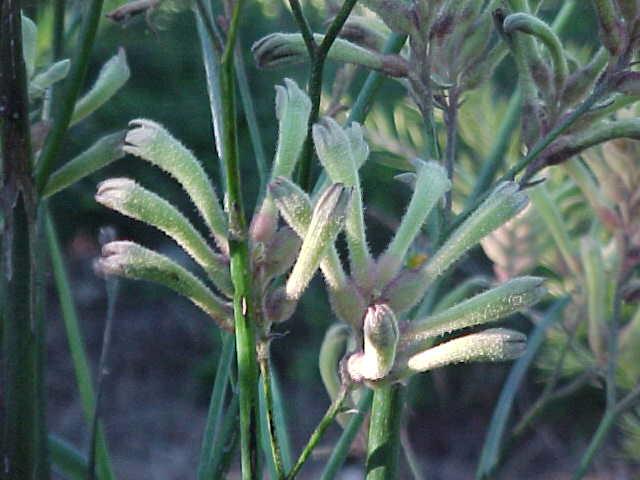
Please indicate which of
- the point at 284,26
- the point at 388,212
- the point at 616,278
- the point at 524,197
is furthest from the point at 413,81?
the point at 388,212

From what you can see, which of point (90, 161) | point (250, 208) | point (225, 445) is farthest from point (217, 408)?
point (250, 208)

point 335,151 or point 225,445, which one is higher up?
point 335,151

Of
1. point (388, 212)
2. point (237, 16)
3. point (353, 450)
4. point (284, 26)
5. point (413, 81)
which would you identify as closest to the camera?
point (237, 16)

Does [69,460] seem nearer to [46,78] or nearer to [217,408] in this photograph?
[217,408]

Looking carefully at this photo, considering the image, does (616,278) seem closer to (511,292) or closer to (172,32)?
(511,292)

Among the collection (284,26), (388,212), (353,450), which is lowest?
(353,450)

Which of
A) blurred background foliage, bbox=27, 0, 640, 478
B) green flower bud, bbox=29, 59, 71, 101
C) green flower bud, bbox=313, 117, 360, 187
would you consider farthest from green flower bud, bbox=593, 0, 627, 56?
blurred background foliage, bbox=27, 0, 640, 478
